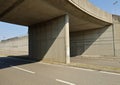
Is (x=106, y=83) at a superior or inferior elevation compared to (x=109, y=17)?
inferior

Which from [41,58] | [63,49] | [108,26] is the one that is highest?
[108,26]

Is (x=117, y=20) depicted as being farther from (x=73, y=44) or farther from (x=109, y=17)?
(x=73, y=44)

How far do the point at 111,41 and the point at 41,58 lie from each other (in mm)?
10769

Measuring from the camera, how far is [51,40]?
17688 millimetres

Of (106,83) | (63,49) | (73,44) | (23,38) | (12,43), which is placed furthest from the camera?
(12,43)

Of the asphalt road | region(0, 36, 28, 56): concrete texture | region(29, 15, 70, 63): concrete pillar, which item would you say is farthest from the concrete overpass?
region(0, 36, 28, 56): concrete texture

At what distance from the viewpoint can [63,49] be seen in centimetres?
1551

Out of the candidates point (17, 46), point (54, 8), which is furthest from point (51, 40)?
point (17, 46)

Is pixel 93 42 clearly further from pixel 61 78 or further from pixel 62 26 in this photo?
pixel 61 78

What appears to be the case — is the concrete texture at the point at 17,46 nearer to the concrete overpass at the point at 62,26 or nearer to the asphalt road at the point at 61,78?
the concrete overpass at the point at 62,26

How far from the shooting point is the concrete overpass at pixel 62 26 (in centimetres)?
1427

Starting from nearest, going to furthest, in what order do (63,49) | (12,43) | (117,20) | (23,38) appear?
(63,49) < (117,20) < (23,38) < (12,43)

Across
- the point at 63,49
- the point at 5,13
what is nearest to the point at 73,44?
the point at 63,49

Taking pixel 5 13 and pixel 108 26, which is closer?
pixel 5 13
